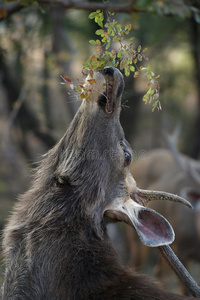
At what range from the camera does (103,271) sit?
324 cm

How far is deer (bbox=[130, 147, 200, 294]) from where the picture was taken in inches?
312

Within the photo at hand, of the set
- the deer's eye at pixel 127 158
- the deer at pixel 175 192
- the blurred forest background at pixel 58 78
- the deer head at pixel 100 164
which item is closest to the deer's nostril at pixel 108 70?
the deer head at pixel 100 164

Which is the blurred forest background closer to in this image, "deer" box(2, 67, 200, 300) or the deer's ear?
"deer" box(2, 67, 200, 300)

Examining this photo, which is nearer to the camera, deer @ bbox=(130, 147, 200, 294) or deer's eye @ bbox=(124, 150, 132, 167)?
deer's eye @ bbox=(124, 150, 132, 167)

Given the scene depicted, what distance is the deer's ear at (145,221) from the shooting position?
125 inches

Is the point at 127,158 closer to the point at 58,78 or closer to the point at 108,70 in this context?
the point at 108,70

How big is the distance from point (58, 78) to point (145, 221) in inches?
277

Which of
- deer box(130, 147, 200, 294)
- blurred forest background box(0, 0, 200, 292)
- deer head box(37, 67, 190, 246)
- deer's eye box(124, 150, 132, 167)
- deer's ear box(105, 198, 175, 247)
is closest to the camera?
deer's ear box(105, 198, 175, 247)

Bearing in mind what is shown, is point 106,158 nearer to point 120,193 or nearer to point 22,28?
point 120,193

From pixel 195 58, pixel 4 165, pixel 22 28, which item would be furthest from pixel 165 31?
pixel 4 165

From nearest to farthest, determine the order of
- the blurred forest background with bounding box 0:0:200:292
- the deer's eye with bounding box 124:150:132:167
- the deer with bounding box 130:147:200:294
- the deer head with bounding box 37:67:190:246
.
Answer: the deer head with bounding box 37:67:190:246 < the deer's eye with bounding box 124:150:132:167 < the deer with bounding box 130:147:200:294 < the blurred forest background with bounding box 0:0:200:292

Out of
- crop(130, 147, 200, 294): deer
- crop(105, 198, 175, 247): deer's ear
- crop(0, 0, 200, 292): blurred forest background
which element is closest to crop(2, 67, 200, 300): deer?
crop(105, 198, 175, 247): deer's ear

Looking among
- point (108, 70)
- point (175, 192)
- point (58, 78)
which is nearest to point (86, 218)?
point (108, 70)

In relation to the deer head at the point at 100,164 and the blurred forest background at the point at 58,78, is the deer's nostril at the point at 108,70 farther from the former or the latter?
the blurred forest background at the point at 58,78
